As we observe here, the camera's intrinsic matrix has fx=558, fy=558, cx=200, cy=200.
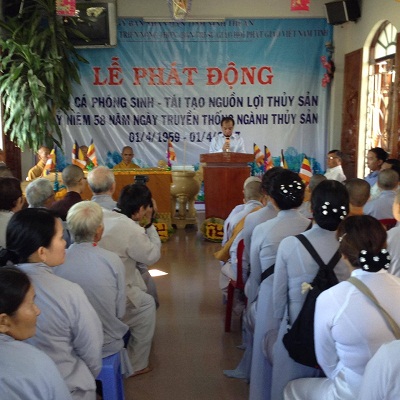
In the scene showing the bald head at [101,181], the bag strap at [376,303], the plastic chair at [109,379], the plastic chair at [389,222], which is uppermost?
the bald head at [101,181]

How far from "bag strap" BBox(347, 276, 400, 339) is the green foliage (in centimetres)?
634

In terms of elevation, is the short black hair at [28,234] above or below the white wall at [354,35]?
below

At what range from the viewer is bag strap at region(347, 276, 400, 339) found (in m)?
1.73

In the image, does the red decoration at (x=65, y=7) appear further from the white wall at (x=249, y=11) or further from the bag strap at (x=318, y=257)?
the bag strap at (x=318, y=257)

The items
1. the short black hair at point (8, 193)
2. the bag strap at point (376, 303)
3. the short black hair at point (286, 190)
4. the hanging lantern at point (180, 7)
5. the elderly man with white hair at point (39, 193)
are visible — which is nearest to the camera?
the bag strap at point (376, 303)

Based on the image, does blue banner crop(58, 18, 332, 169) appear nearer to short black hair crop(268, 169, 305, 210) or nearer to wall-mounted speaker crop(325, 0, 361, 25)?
wall-mounted speaker crop(325, 0, 361, 25)

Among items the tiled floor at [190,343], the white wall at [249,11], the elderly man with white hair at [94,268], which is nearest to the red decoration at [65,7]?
the white wall at [249,11]

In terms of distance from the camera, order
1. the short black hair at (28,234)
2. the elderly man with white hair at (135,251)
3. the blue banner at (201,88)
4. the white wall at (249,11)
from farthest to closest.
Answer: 1. the blue banner at (201,88)
2. the white wall at (249,11)
3. the elderly man with white hair at (135,251)
4. the short black hair at (28,234)

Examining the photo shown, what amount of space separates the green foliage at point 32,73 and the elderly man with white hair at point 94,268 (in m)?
5.22

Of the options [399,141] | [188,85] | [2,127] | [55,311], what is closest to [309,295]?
[55,311]

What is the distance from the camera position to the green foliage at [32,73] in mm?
7379

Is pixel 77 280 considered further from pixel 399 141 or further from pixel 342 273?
pixel 399 141

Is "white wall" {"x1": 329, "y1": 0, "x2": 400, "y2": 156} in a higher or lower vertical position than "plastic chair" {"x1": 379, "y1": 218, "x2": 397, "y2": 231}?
higher

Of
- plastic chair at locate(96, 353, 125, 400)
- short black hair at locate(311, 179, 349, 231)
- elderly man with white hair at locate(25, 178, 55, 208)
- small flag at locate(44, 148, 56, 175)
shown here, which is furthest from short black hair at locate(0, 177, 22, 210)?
small flag at locate(44, 148, 56, 175)
